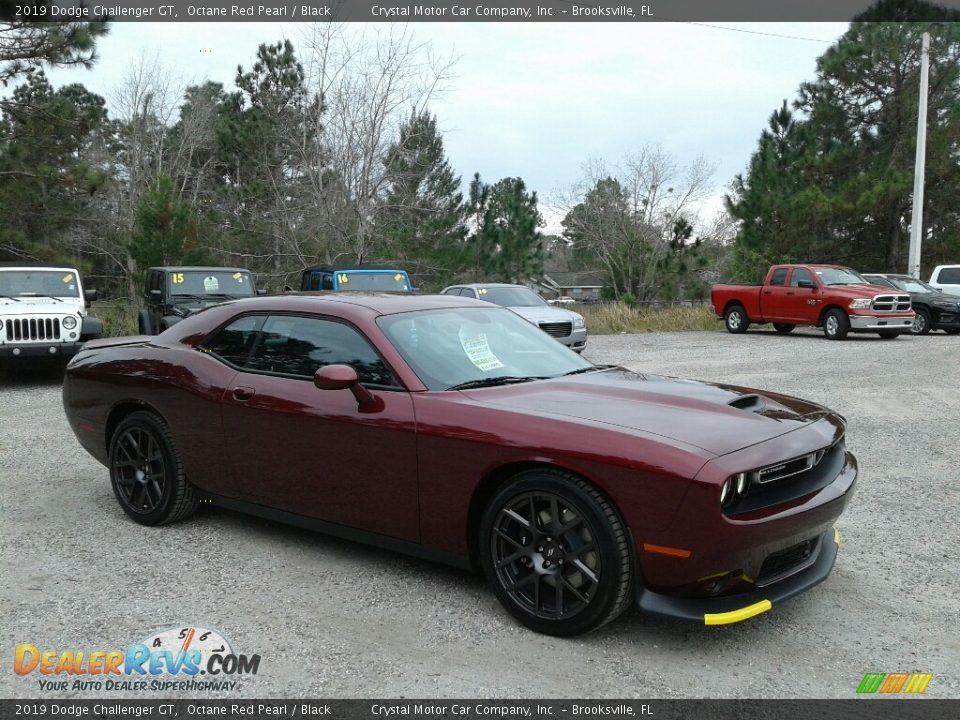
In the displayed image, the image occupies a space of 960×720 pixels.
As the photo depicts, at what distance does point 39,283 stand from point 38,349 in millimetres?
1484

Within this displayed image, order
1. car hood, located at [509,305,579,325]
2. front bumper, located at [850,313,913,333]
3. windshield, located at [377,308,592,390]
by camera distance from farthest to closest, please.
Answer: front bumper, located at [850,313,913,333], car hood, located at [509,305,579,325], windshield, located at [377,308,592,390]

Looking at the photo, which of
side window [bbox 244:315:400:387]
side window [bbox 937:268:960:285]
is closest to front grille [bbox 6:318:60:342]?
side window [bbox 244:315:400:387]

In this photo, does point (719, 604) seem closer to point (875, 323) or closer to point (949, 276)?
point (875, 323)

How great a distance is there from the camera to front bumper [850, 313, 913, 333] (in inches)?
756

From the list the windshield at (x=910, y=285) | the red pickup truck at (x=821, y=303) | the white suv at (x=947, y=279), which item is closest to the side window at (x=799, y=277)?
the red pickup truck at (x=821, y=303)

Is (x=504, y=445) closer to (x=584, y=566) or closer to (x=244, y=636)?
(x=584, y=566)

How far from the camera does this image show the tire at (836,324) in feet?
64.1

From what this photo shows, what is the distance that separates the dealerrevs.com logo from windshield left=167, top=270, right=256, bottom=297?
12.4 meters

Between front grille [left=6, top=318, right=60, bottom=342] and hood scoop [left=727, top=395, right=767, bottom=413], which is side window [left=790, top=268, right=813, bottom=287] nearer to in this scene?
front grille [left=6, top=318, right=60, bottom=342]

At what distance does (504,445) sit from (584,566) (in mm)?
612

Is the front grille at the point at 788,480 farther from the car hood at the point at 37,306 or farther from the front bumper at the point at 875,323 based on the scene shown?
the front bumper at the point at 875,323

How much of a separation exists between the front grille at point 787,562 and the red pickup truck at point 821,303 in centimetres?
1723

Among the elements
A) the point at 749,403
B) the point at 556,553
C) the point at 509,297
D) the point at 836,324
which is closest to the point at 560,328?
the point at 509,297

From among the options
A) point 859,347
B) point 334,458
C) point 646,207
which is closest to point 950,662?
point 334,458
